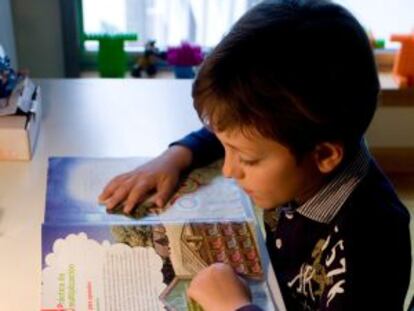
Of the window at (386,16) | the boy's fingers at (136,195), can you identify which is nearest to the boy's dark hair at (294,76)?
the boy's fingers at (136,195)

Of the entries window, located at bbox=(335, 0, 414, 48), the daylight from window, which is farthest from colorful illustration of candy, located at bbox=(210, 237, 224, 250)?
window, located at bbox=(335, 0, 414, 48)

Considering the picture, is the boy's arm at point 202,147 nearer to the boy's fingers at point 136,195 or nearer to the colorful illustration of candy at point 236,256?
the boy's fingers at point 136,195

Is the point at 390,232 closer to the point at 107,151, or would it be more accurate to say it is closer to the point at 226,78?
the point at 226,78

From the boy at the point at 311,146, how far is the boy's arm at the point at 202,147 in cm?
22

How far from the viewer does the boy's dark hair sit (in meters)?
0.59

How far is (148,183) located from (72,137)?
0.76ft

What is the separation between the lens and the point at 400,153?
220 centimetres

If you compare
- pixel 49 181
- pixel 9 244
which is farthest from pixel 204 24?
pixel 9 244

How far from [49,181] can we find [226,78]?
37cm

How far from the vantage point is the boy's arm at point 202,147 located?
0.93 m

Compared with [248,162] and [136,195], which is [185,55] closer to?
[136,195]

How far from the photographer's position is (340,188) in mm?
698

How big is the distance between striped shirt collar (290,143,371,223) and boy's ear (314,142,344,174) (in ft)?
0.08

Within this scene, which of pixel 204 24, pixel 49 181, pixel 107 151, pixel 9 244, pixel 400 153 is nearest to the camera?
pixel 9 244
